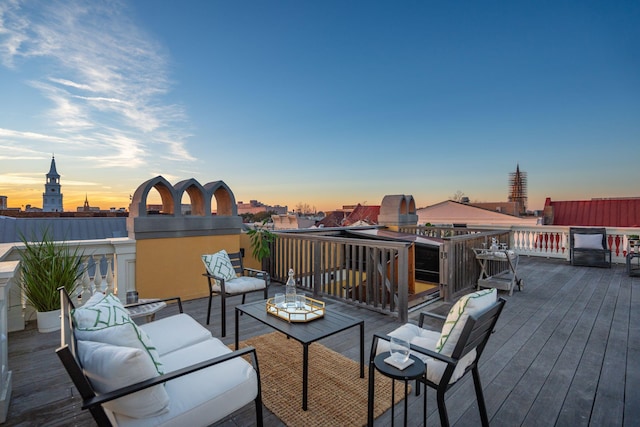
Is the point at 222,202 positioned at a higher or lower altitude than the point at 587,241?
higher

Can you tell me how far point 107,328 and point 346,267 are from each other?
3290 millimetres

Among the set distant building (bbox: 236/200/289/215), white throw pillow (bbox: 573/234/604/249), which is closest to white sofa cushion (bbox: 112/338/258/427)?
distant building (bbox: 236/200/289/215)

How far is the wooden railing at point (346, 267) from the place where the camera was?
369 cm

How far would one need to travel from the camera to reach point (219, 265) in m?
3.68

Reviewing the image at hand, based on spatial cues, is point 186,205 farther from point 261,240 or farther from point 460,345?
point 460,345

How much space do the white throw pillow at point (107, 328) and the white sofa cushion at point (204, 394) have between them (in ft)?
0.56

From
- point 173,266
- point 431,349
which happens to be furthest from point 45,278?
point 431,349

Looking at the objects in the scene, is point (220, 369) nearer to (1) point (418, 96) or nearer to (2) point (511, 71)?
(1) point (418, 96)

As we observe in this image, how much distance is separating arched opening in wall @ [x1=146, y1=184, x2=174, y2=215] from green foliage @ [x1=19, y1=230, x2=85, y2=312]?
1.20 metres

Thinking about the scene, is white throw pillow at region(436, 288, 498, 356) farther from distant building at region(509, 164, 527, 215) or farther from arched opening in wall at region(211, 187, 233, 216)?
distant building at region(509, 164, 527, 215)

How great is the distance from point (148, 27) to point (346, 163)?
7.55 m

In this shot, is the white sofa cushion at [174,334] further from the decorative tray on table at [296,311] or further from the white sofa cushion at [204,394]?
the decorative tray on table at [296,311]

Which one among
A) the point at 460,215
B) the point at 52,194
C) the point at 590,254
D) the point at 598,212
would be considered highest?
the point at 52,194

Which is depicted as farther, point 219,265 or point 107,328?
point 219,265
